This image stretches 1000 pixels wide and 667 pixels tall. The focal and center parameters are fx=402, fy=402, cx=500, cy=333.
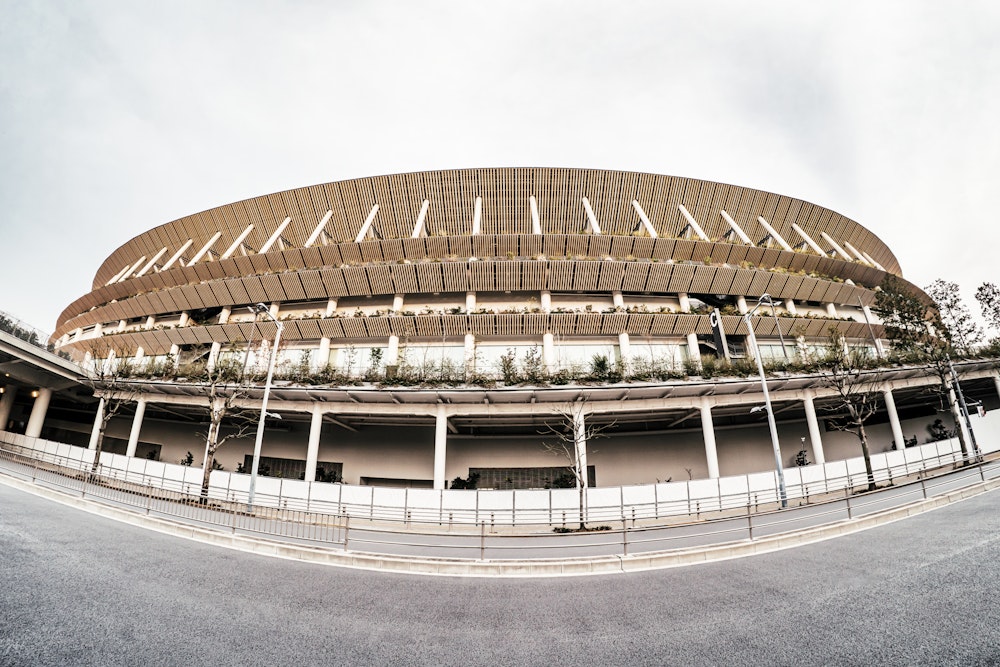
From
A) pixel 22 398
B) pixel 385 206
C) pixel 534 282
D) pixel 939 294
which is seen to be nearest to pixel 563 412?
pixel 534 282

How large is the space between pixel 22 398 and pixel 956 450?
245 feet

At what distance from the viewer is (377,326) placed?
2734cm

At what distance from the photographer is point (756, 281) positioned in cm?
2900

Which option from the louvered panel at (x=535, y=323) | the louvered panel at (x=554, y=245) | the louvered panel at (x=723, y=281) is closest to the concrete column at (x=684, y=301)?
the louvered panel at (x=723, y=281)

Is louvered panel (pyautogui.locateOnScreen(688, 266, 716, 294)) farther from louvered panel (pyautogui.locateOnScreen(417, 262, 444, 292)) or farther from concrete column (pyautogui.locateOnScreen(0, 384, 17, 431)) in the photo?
concrete column (pyautogui.locateOnScreen(0, 384, 17, 431))

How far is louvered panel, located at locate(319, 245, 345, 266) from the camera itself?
96.0 feet

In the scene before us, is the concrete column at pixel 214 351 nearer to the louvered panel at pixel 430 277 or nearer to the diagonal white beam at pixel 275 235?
the diagonal white beam at pixel 275 235

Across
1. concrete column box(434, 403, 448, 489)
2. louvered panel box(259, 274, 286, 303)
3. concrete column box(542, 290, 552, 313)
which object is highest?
louvered panel box(259, 274, 286, 303)

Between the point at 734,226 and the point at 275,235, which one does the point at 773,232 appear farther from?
the point at 275,235

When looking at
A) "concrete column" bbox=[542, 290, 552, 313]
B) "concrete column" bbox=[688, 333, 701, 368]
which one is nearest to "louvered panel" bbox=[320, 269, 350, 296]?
"concrete column" bbox=[542, 290, 552, 313]

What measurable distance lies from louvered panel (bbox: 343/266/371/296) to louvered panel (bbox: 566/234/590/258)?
47.1 ft

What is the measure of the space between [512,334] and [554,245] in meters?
7.00

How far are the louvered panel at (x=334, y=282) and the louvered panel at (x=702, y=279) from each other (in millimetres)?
24701

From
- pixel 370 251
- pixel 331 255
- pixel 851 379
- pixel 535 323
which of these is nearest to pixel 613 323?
pixel 535 323
